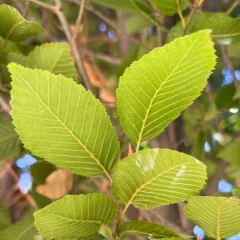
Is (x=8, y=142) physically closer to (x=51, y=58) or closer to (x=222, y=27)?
(x=51, y=58)

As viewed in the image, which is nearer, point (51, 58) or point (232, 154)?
point (51, 58)

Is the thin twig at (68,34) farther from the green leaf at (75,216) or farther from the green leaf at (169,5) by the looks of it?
the green leaf at (75,216)

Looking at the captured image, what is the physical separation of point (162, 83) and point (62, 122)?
81mm

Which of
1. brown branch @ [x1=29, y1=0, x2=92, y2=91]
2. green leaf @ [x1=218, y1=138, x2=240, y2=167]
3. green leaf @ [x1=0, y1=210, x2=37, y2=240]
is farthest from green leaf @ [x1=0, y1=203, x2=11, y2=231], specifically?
green leaf @ [x1=218, y1=138, x2=240, y2=167]

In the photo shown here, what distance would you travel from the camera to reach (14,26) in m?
0.54

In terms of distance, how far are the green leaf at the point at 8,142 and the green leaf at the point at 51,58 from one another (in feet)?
0.41

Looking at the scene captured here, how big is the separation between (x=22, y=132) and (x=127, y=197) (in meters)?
0.10

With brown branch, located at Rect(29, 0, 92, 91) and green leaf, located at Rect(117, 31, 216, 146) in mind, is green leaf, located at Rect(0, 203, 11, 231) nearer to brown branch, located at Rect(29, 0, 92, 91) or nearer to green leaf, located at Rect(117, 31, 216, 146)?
brown branch, located at Rect(29, 0, 92, 91)

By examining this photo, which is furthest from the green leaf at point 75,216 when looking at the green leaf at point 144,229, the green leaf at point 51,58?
the green leaf at point 51,58

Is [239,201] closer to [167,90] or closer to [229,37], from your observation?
[167,90]

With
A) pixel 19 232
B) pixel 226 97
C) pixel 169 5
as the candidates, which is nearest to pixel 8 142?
pixel 19 232

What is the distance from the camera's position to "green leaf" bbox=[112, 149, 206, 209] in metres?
0.33

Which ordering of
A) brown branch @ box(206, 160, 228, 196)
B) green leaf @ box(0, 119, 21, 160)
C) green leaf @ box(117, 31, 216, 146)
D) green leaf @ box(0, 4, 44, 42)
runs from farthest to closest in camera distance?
brown branch @ box(206, 160, 228, 196), green leaf @ box(0, 119, 21, 160), green leaf @ box(0, 4, 44, 42), green leaf @ box(117, 31, 216, 146)

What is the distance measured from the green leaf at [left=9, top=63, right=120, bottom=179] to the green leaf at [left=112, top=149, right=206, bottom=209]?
28mm
